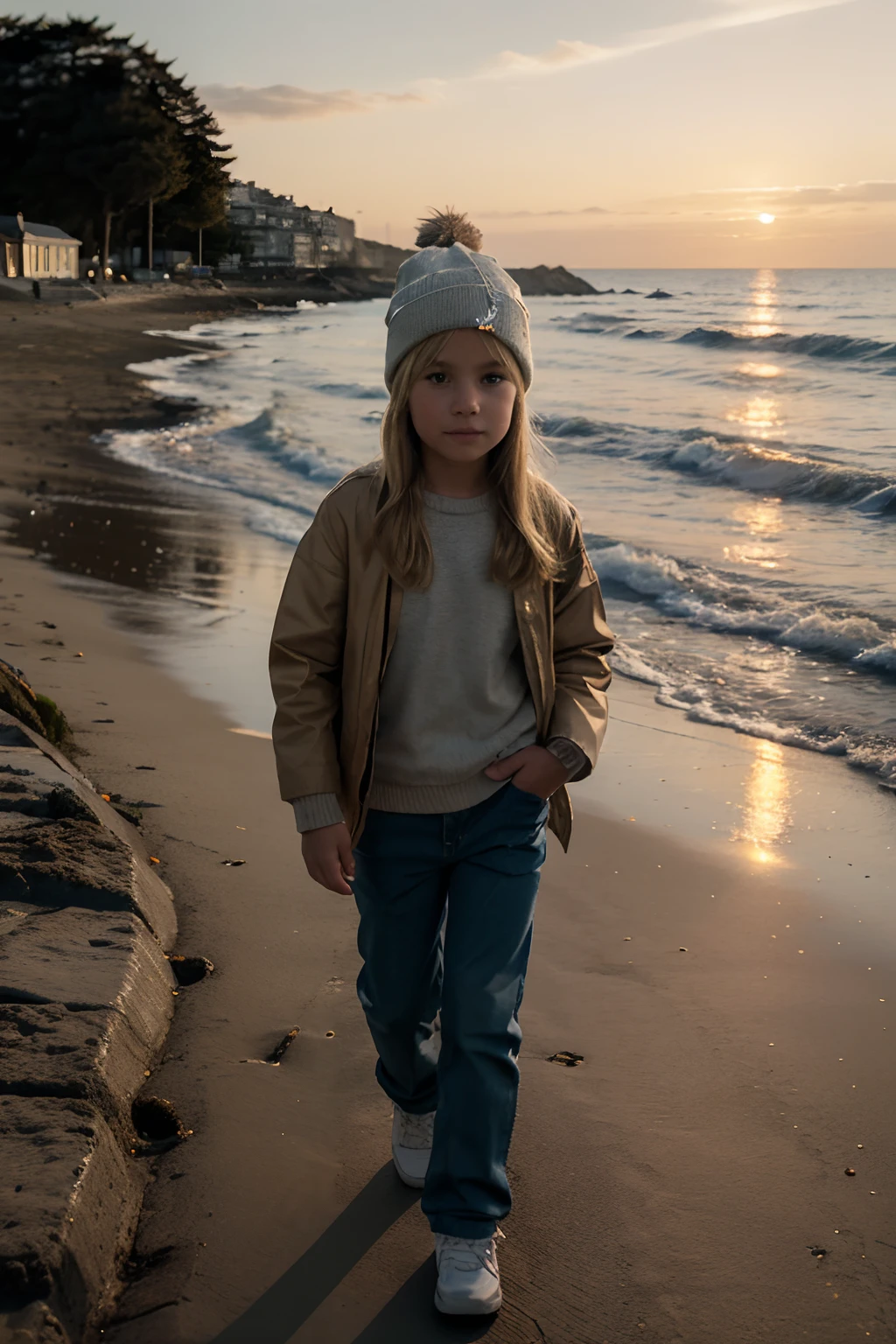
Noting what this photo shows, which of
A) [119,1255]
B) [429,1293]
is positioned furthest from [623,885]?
[119,1255]

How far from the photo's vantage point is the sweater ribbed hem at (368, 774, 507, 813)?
7.32 feet

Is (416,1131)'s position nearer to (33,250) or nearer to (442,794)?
(442,794)

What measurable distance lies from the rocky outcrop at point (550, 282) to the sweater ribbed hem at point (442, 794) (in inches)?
5313

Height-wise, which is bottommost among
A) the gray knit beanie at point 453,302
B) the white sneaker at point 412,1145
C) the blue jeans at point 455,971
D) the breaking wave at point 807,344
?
the white sneaker at point 412,1145

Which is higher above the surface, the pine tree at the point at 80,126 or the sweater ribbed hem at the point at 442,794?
the pine tree at the point at 80,126

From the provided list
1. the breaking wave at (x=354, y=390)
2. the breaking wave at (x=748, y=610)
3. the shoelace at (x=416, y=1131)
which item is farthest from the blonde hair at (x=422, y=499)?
the breaking wave at (x=354, y=390)

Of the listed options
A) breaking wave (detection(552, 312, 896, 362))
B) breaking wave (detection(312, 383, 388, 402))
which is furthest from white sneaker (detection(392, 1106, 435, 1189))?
breaking wave (detection(552, 312, 896, 362))

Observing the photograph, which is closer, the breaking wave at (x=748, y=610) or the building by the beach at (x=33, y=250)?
the breaking wave at (x=748, y=610)

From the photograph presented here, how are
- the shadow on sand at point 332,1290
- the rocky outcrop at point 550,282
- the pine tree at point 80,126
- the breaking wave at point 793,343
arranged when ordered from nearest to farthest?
1. the shadow on sand at point 332,1290
2. the breaking wave at point 793,343
3. the pine tree at point 80,126
4. the rocky outcrop at point 550,282

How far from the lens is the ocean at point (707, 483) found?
21.4 feet

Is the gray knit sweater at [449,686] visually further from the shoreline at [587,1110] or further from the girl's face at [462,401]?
the shoreline at [587,1110]

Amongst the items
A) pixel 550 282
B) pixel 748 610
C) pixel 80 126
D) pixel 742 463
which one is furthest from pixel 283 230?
pixel 748 610

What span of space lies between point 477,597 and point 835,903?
85.0 inches

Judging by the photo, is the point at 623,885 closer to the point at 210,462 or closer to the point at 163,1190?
the point at 163,1190
